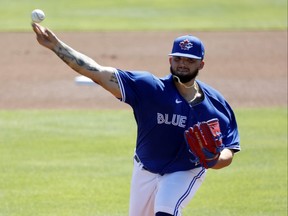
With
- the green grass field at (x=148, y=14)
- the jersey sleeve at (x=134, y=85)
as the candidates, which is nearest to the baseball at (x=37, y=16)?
the jersey sleeve at (x=134, y=85)

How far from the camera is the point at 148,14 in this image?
26.1 m

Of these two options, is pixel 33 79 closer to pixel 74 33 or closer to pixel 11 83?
pixel 11 83

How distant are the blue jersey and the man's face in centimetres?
10

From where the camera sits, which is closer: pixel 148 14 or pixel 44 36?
pixel 44 36

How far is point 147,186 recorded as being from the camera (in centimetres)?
653

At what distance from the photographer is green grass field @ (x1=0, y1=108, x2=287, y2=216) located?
357 inches

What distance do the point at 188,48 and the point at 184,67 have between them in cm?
15

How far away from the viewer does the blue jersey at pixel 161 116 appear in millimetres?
6316

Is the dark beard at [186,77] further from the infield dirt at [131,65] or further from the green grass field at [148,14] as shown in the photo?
the green grass field at [148,14]

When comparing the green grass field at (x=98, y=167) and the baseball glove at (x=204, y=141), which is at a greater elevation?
the baseball glove at (x=204, y=141)

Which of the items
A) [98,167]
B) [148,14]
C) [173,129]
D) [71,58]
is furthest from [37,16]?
[148,14]

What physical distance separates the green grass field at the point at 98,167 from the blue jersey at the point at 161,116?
2389mm

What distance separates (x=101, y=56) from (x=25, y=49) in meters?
2.00

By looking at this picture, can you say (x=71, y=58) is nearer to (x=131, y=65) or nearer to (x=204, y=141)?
(x=204, y=141)
